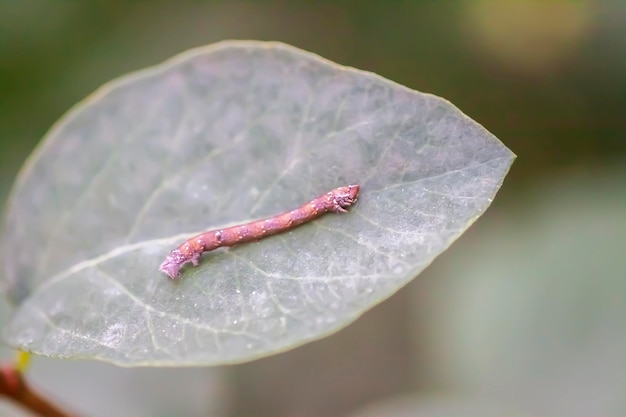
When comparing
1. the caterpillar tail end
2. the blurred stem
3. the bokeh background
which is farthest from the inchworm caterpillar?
the bokeh background

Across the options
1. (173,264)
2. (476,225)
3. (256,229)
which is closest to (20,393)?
(173,264)

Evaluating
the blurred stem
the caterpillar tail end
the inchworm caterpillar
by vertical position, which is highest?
the inchworm caterpillar

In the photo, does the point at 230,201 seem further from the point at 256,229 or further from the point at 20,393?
the point at 20,393

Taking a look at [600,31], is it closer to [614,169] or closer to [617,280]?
[614,169]

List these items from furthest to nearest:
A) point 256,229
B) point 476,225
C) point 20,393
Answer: point 476,225 → point 20,393 → point 256,229

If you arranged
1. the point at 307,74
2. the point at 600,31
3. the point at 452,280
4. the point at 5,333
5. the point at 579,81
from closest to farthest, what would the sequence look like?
1. the point at 307,74
2. the point at 5,333
3. the point at 452,280
4. the point at 600,31
5. the point at 579,81

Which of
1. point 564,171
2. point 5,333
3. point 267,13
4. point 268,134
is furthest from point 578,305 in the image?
point 267,13

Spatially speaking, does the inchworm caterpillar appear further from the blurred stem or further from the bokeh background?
the bokeh background
